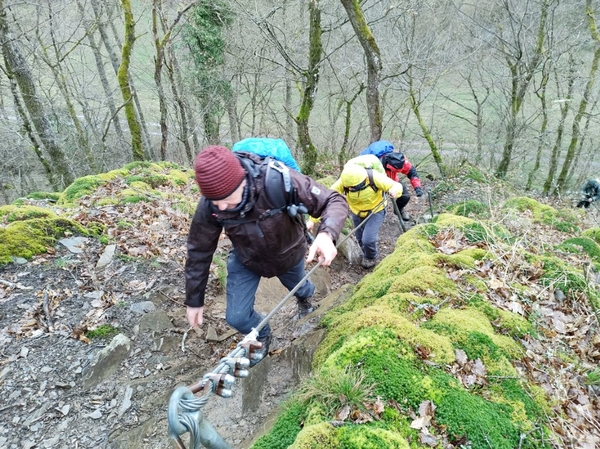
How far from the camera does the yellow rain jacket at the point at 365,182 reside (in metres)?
5.60

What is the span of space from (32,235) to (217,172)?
13.7 ft

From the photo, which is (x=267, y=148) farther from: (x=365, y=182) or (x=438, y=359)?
(x=365, y=182)

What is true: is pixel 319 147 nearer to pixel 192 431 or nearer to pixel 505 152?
pixel 505 152

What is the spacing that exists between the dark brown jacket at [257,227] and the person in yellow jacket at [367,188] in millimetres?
2217

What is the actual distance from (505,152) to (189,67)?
1469cm

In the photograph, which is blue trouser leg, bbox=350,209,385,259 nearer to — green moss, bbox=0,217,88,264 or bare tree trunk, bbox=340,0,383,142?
bare tree trunk, bbox=340,0,383,142

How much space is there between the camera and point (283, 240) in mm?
3287

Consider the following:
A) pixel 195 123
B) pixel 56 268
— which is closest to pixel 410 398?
pixel 56 268

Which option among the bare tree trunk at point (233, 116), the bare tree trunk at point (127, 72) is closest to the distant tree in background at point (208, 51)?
the bare tree trunk at point (233, 116)

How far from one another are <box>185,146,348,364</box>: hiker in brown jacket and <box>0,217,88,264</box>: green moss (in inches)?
122

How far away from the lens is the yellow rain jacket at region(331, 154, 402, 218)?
18.4ft

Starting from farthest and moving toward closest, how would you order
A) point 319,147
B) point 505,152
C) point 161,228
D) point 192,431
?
point 319,147 < point 505,152 < point 161,228 < point 192,431

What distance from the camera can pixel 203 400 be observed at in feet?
5.50

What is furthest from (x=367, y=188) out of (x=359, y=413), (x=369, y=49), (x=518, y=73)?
(x=518, y=73)
